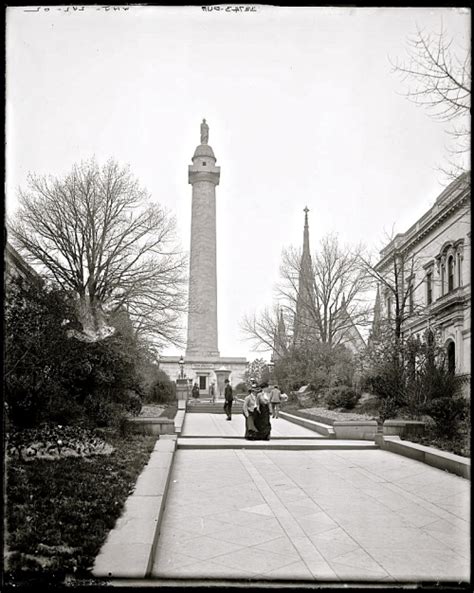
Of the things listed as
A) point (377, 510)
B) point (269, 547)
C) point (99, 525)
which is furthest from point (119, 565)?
point (377, 510)

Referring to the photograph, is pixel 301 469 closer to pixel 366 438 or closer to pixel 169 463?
pixel 169 463

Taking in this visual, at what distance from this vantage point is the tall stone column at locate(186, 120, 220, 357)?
5919 cm

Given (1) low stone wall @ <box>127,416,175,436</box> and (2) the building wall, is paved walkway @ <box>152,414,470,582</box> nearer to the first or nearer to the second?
(1) low stone wall @ <box>127,416,175,436</box>

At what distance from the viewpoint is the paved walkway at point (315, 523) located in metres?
6.22

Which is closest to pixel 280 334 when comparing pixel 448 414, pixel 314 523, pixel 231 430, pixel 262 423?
pixel 231 430

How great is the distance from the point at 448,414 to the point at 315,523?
8.84 m

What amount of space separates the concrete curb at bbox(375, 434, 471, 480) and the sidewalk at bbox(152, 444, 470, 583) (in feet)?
0.59

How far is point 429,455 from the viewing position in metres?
13.2

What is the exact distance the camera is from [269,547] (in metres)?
7.03

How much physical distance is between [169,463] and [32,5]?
8673 millimetres

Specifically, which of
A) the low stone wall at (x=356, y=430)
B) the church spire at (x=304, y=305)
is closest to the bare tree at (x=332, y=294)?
the church spire at (x=304, y=305)

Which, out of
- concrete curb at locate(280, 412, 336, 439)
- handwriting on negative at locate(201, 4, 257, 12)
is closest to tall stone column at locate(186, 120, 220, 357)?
concrete curb at locate(280, 412, 336, 439)

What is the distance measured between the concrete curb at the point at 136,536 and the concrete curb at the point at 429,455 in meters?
4.24

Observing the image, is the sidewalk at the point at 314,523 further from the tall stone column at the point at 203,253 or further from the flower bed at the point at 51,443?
the tall stone column at the point at 203,253
